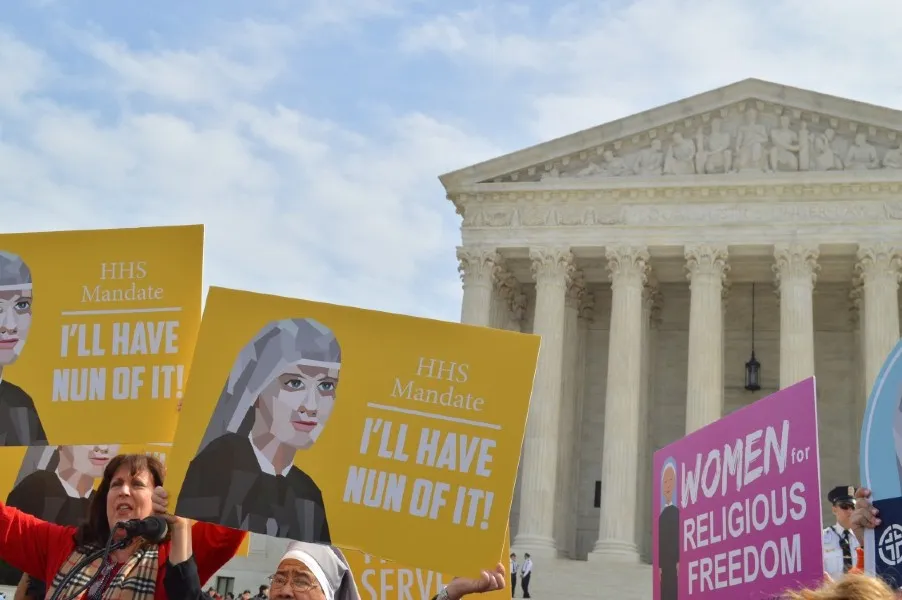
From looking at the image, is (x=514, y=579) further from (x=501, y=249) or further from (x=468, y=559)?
A: (x=468, y=559)

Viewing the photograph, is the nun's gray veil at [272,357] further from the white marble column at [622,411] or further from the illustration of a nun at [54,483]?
the white marble column at [622,411]

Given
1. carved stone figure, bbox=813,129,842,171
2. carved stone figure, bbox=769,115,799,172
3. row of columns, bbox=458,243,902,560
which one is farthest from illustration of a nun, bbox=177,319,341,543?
carved stone figure, bbox=813,129,842,171

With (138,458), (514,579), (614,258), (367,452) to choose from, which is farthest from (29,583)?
(614,258)

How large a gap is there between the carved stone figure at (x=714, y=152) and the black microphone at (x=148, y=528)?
39146 millimetres

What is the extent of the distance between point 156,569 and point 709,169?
3934cm

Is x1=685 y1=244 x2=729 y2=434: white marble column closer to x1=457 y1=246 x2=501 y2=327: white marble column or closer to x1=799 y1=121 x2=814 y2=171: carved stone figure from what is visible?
x1=799 y1=121 x2=814 y2=171: carved stone figure

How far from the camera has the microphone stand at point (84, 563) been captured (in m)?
6.16

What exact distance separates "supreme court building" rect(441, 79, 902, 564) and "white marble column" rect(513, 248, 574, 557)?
7 cm

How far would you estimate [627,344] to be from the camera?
4238cm

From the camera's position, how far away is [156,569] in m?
6.34

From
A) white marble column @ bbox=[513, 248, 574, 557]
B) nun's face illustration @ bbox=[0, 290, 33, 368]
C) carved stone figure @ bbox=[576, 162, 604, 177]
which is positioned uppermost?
carved stone figure @ bbox=[576, 162, 604, 177]

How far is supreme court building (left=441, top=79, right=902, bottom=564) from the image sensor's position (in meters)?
41.3

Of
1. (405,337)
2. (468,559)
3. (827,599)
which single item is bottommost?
(827,599)

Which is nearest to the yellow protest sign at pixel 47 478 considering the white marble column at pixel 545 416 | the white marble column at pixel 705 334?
the white marble column at pixel 545 416
